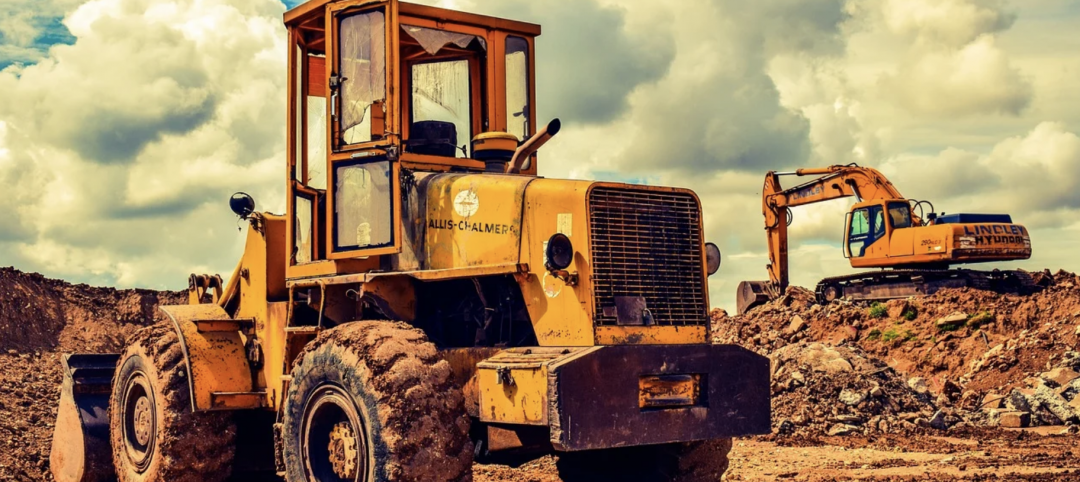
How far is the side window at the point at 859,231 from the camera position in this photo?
28125mm

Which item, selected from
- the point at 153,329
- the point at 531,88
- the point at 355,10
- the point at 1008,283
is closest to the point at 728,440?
the point at 531,88

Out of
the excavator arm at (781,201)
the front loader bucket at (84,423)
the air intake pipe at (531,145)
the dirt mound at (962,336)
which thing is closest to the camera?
the air intake pipe at (531,145)

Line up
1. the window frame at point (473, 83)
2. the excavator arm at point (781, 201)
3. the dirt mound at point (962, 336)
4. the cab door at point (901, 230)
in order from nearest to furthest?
the window frame at point (473, 83) → the dirt mound at point (962, 336) → the cab door at point (901, 230) → the excavator arm at point (781, 201)

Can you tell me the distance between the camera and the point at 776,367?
680 inches

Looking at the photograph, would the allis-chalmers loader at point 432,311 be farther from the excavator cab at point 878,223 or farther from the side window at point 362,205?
the excavator cab at point 878,223

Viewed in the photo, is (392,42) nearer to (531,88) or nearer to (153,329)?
(531,88)

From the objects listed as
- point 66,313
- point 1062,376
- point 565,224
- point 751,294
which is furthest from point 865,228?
point 565,224

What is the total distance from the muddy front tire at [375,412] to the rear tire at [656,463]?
5.43 feet

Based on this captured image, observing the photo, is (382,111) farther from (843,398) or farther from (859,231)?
(859,231)

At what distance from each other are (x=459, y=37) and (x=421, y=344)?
2919 mm

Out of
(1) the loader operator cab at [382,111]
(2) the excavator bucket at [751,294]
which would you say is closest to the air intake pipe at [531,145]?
(1) the loader operator cab at [382,111]

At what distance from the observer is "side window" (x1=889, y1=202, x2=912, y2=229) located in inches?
1091

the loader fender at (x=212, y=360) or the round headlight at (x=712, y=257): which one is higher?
the round headlight at (x=712, y=257)

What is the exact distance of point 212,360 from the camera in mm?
9312
